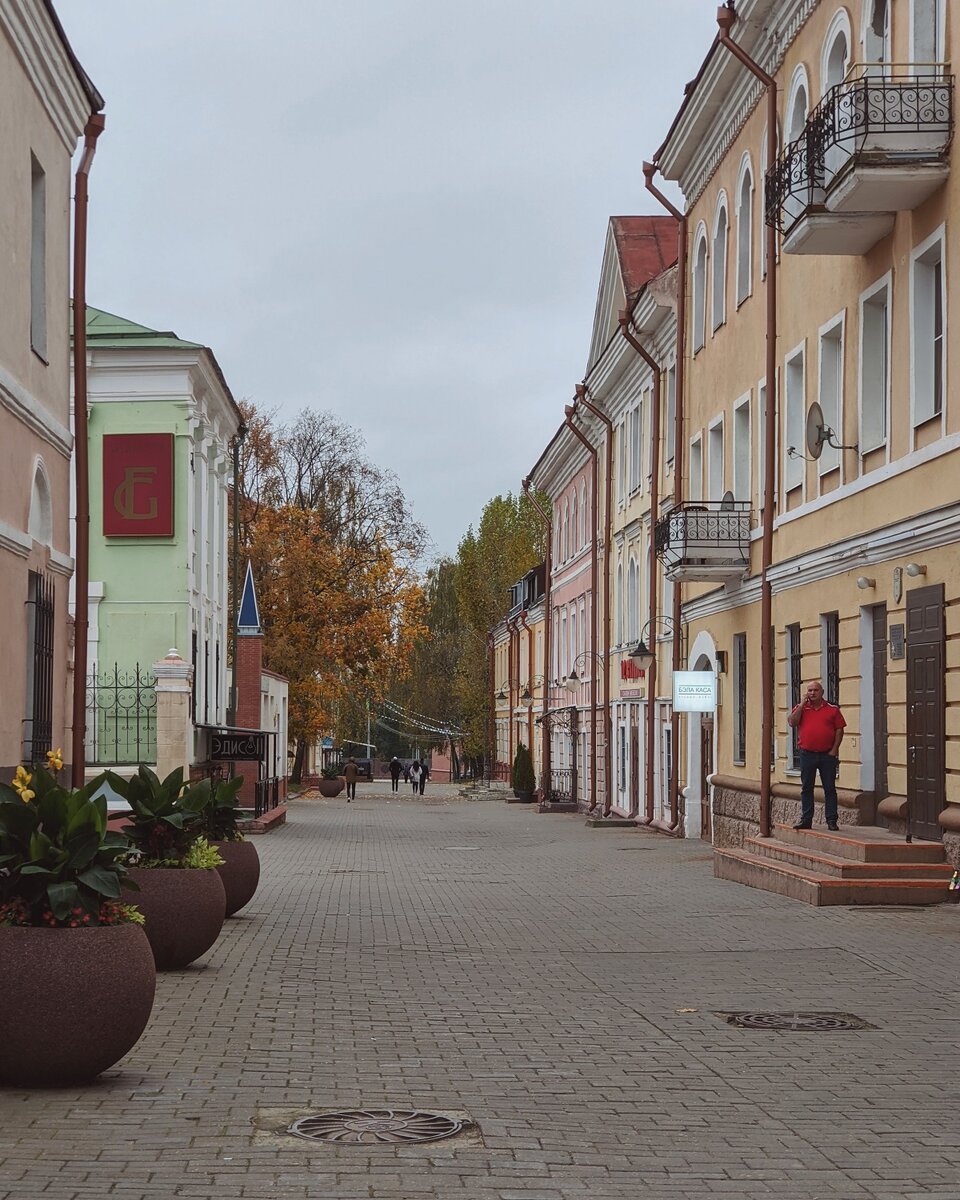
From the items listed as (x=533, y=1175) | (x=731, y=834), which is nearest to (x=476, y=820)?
(x=731, y=834)

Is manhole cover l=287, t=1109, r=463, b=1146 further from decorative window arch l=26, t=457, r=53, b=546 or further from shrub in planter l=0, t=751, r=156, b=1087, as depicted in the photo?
decorative window arch l=26, t=457, r=53, b=546

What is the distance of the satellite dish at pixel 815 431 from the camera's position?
20656mm

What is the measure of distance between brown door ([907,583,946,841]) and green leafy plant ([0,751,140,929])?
35.5ft

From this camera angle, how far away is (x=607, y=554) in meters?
43.7

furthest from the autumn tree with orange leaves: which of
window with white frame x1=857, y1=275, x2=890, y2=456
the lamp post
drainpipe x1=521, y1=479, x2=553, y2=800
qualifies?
window with white frame x1=857, y1=275, x2=890, y2=456

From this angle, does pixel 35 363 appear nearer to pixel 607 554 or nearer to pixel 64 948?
pixel 64 948

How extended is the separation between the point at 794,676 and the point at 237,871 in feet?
35.1

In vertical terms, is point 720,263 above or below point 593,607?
above

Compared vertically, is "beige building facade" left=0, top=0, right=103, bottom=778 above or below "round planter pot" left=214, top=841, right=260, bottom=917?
above

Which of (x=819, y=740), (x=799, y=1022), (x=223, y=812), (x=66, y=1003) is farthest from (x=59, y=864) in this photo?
(x=819, y=740)

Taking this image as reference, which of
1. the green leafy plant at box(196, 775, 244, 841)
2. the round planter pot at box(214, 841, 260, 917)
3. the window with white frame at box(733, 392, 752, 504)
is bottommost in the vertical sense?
the round planter pot at box(214, 841, 260, 917)

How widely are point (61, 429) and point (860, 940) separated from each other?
815 cm

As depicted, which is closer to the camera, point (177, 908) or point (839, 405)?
point (177, 908)

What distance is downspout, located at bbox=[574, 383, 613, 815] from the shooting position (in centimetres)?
4253
